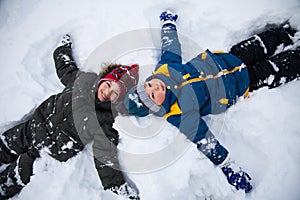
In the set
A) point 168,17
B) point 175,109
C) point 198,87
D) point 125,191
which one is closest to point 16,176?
point 125,191

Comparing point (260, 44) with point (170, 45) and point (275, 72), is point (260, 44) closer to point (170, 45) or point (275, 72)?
point (275, 72)

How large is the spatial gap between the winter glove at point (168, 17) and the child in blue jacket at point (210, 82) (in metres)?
0.03

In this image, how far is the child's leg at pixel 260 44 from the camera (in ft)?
3.76

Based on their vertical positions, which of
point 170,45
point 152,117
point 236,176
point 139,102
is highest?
point 170,45

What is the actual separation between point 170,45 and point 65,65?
487mm

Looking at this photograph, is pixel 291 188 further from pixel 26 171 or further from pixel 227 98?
pixel 26 171

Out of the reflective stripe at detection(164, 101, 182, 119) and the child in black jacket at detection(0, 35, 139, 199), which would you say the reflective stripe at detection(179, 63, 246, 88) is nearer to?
the reflective stripe at detection(164, 101, 182, 119)

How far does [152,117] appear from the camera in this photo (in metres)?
1.14

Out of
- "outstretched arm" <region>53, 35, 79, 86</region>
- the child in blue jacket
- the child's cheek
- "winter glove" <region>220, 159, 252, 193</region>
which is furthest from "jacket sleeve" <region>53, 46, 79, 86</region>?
"winter glove" <region>220, 159, 252, 193</region>

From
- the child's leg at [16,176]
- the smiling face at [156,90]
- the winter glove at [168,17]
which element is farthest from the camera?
the winter glove at [168,17]

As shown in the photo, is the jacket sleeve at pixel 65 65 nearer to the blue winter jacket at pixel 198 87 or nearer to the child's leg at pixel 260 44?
the blue winter jacket at pixel 198 87

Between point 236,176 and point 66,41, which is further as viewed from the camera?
point 66,41

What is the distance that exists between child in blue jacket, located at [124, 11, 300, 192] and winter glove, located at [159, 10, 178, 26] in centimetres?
3

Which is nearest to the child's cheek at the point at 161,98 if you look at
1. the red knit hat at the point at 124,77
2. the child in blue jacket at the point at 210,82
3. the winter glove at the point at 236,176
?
the child in blue jacket at the point at 210,82
